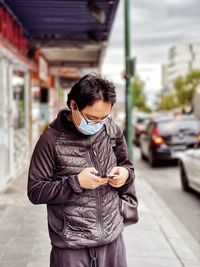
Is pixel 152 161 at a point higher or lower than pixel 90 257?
lower

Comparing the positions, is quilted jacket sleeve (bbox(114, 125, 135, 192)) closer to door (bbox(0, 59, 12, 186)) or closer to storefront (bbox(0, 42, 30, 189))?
storefront (bbox(0, 42, 30, 189))

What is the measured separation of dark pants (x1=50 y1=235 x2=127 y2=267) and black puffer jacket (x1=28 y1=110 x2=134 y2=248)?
6cm

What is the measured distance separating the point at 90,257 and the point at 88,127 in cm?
72

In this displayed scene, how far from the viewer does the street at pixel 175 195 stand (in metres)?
8.46

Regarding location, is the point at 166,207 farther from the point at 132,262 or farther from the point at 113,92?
the point at 113,92

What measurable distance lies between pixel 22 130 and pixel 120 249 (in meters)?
10.6

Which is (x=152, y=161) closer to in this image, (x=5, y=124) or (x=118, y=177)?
(x=5, y=124)

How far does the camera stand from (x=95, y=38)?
517 inches

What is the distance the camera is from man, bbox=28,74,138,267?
278 cm

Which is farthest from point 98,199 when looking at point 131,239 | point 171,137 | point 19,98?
point 171,137

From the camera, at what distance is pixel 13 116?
1145cm

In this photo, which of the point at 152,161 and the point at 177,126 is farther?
the point at 152,161

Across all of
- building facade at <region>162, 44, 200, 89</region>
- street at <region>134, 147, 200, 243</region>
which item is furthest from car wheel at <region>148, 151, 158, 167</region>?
building facade at <region>162, 44, 200, 89</region>

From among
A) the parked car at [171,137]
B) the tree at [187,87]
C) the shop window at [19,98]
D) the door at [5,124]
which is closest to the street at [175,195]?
the parked car at [171,137]
